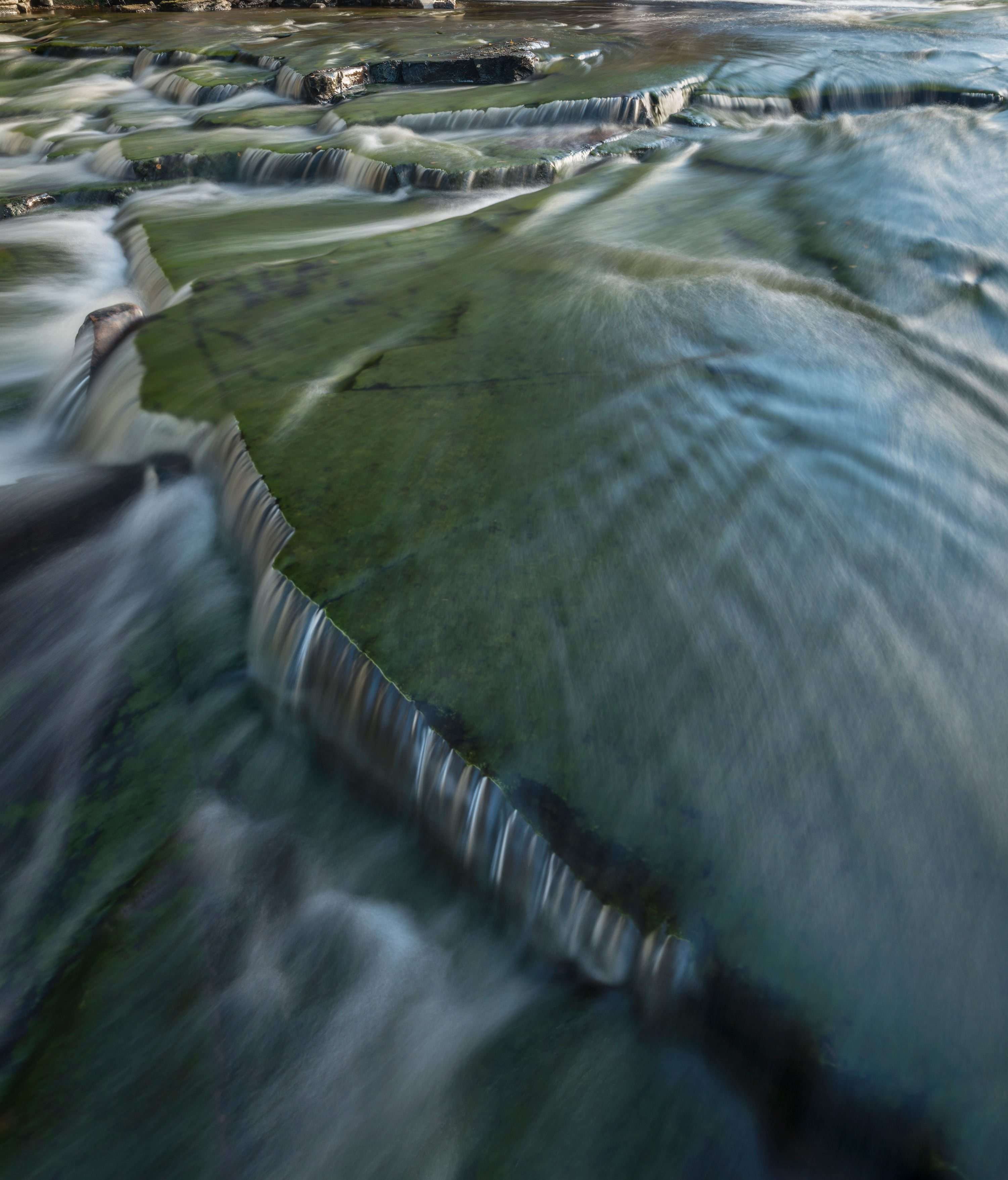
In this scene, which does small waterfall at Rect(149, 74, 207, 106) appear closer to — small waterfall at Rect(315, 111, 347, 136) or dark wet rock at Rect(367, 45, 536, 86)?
dark wet rock at Rect(367, 45, 536, 86)

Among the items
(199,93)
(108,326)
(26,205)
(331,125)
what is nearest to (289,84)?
(199,93)

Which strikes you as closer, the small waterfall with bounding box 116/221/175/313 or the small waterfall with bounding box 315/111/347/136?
the small waterfall with bounding box 116/221/175/313

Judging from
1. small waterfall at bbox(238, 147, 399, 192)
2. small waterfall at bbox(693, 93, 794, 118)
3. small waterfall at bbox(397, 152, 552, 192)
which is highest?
small waterfall at bbox(693, 93, 794, 118)

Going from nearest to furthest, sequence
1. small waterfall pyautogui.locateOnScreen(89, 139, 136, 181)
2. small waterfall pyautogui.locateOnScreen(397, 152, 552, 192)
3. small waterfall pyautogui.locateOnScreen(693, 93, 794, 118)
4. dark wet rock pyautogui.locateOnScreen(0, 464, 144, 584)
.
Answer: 1. dark wet rock pyautogui.locateOnScreen(0, 464, 144, 584)
2. small waterfall pyautogui.locateOnScreen(397, 152, 552, 192)
3. small waterfall pyautogui.locateOnScreen(89, 139, 136, 181)
4. small waterfall pyautogui.locateOnScreen(693, 93, 794, 118)

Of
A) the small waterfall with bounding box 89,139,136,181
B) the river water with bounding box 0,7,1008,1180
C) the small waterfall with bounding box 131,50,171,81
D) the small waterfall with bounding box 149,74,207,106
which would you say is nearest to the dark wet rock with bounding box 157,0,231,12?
the small waterfall with bounding box 131,50,171,81

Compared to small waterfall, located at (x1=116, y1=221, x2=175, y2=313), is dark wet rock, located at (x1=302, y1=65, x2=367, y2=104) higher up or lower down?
higher up

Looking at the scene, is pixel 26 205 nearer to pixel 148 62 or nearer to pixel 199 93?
pixel 199 93
